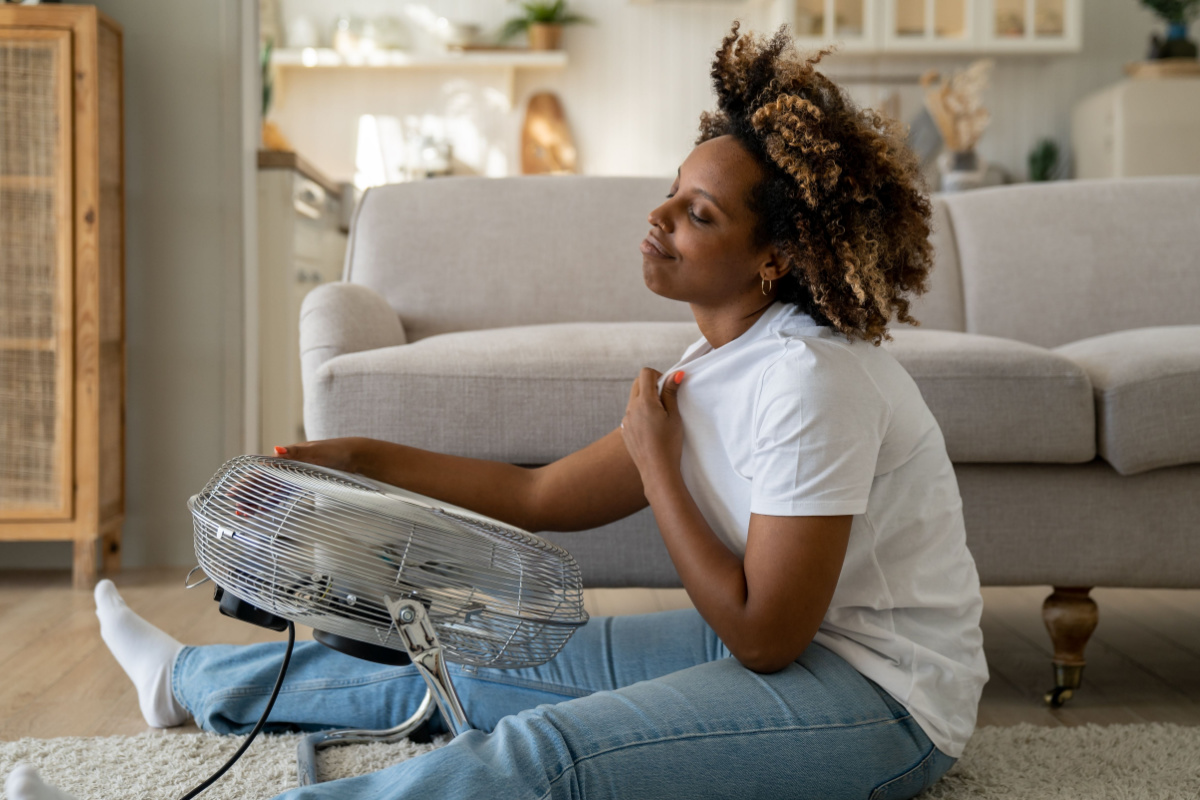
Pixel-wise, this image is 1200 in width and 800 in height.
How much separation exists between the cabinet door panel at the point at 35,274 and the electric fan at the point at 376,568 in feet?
4.58

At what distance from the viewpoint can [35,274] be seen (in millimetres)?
2031

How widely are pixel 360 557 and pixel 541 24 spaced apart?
163 inches

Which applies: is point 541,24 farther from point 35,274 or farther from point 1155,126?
point 35,274

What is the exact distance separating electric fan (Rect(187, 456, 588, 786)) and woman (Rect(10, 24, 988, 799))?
0.29ft

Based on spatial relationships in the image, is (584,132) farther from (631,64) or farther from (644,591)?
(644,591)

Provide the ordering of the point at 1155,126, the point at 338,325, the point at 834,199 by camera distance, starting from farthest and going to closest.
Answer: the point at 1155,126 < the point at 338,325 < the point at 834,199

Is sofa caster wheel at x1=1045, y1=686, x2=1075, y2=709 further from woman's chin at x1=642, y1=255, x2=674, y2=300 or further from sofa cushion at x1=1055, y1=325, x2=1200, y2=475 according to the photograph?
woman's chin at x1=642, y1=255, x2=674, y2=300

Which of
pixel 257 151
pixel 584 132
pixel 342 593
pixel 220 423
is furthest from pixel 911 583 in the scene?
pixel 584 132

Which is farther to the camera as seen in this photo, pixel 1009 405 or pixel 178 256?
pixel 178 256

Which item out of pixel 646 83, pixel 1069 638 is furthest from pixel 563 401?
pixel 646 83

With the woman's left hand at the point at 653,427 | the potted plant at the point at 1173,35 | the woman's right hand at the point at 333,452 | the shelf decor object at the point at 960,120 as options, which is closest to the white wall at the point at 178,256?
the woman's right hand at the point at 333,452

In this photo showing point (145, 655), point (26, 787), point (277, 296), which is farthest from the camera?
point (277, 296)

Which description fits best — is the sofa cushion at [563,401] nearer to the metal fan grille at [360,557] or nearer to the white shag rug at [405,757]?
the white shag rug at [405,757]

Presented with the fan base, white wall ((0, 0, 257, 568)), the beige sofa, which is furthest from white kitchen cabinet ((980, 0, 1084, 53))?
the fan base
